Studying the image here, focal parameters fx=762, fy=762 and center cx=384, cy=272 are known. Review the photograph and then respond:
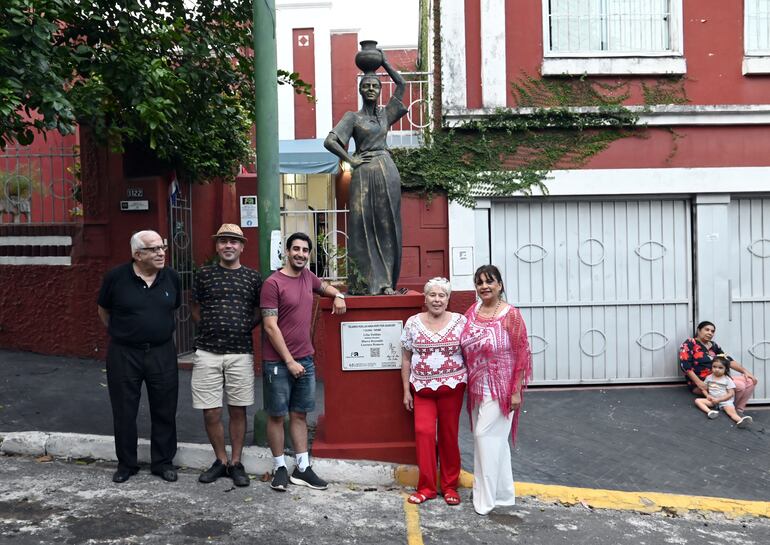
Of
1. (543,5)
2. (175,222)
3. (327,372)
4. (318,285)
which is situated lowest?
(327,372)

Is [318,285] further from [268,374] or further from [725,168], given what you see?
[725,168]

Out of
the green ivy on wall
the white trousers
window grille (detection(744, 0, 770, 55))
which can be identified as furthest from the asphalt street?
window grille (detection(744, 0, 770, 55))

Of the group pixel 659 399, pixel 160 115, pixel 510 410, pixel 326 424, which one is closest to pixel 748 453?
pixel 659 399

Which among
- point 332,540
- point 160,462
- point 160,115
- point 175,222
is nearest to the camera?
point 332,540

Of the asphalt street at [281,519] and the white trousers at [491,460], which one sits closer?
the asphalt street at [281,519]

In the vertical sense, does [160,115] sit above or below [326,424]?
above

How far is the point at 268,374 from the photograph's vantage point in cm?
556

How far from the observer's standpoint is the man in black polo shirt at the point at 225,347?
550 centimetres

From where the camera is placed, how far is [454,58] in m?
8.92

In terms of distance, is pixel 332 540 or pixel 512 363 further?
pixel 512 363

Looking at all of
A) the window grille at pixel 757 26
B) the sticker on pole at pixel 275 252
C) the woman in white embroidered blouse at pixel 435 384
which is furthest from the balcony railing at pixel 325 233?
the window grille at pixel 757 26

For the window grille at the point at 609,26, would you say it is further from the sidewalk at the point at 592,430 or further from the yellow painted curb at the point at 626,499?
the yellow painted curb at the point at 626,499

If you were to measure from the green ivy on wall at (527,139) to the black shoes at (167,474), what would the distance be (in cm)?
453

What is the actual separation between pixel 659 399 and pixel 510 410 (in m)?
3.92
